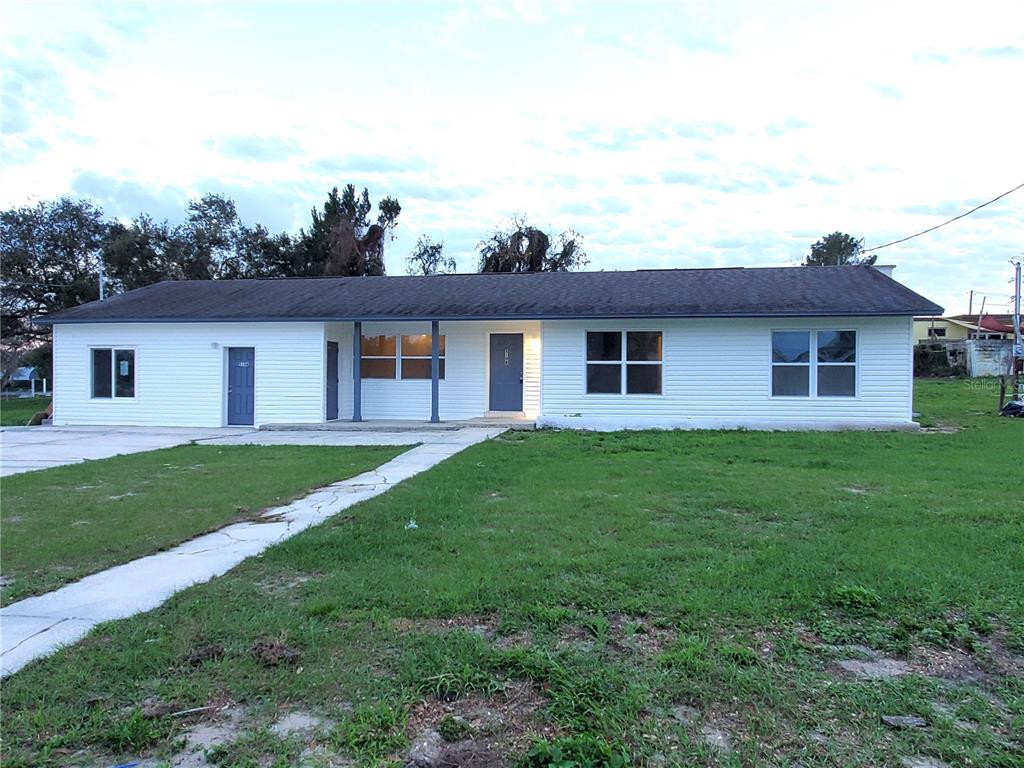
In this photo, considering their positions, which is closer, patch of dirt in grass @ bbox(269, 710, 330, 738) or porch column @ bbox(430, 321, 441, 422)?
patch of dirt in grass @ bbox(269, 710, 330, 738)

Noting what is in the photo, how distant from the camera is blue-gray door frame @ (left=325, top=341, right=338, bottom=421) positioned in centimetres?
1667

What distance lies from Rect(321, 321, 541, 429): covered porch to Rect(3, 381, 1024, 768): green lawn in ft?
34.6

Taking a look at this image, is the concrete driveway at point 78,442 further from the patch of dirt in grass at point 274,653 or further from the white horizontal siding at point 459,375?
the patch of dirt in grass at point 274,653

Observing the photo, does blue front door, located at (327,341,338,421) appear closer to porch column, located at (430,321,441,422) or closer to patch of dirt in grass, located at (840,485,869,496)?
porch column, located at (430,321,441,422)

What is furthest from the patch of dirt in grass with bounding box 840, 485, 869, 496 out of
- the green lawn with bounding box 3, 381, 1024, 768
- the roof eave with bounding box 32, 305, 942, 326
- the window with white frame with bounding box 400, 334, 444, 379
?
the window with white frame with bounding box 400, 334, 444, 379

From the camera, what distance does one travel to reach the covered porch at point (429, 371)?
658 inches

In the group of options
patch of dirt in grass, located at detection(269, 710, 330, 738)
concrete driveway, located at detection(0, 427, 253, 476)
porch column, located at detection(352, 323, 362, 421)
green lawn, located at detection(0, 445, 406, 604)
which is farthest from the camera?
porch column, located at detection(352, 323, 362, 421)

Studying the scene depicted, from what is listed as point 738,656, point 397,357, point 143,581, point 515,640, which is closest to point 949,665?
point 738,656

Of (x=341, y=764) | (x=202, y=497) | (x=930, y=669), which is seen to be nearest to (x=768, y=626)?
(x=930, y=669)

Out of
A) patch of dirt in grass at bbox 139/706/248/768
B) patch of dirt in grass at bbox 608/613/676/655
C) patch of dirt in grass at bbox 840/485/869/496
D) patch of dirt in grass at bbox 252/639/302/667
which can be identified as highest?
patch of dirt in grass at bbox 840/485/869/496

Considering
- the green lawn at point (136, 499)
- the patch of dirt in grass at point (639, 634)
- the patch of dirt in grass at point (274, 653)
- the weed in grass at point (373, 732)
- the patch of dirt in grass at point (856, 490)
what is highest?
the patch of dirt in grass at point (856, 490)

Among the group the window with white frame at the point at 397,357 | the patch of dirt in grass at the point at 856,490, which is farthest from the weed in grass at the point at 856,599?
the window with white frame at the point at 397,357

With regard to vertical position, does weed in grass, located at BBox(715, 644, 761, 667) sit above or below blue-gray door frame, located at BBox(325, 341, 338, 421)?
below

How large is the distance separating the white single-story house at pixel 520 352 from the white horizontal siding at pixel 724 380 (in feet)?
0.10
